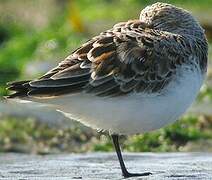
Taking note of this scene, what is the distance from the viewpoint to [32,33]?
2302 centimetres

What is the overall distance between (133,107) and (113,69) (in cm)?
44

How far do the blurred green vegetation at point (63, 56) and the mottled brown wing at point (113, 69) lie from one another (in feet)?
12.4

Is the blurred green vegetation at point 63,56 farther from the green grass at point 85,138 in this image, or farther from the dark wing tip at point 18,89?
the dark wing tip at point 18,89

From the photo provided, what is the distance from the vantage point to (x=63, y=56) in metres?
18.6

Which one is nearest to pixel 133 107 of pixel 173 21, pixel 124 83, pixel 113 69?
pixel 124 83

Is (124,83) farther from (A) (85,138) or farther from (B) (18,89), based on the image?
(A) (85,138)

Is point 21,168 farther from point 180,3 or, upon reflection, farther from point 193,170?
point 180,3

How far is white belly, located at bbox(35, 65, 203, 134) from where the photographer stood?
8242mm

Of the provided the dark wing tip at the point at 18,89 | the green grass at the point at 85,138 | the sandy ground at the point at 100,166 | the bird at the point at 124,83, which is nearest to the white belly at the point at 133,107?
the bird at the point at 124,83

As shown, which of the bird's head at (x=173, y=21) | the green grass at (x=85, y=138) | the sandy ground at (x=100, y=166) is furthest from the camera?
the green grass at (x=85, y=138)

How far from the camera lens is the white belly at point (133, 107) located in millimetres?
8242

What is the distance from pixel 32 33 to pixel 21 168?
1364cm

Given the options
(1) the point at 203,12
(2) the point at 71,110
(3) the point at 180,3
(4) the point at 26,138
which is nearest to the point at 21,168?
(2) the point at 71,110

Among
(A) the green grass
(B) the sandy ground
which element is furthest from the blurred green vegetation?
(B) the sandy ground
